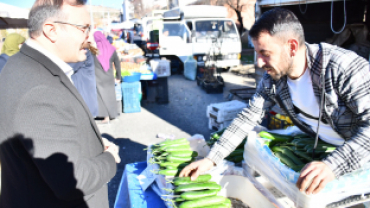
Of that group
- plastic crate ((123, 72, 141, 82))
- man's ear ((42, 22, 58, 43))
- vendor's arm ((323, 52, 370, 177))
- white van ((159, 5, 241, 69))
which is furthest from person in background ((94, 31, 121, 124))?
white van ((159, 5, 241, 69))

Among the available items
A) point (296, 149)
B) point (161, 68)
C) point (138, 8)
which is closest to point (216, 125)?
point (161, 68)

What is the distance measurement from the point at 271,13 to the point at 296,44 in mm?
278

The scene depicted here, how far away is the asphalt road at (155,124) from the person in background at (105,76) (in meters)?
0.52

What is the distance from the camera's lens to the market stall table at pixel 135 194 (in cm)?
192

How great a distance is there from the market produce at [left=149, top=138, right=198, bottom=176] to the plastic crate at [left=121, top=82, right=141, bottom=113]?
4.81 meters

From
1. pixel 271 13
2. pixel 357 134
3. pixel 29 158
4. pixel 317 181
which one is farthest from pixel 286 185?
pixel 29 158

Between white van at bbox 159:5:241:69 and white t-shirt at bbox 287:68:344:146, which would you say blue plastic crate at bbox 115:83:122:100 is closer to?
white van at bbox 159:5:241:69

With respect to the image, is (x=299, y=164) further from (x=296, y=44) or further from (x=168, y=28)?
(x=168, y=28)

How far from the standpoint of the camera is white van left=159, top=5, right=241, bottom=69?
1159cm

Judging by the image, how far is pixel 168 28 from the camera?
41.4 ft

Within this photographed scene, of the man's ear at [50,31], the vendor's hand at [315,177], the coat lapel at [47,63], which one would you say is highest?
the man's ear at [50,31]

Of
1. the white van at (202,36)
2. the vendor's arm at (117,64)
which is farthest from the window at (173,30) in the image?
the vendor's arm at (117,64)

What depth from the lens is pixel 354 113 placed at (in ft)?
5.37

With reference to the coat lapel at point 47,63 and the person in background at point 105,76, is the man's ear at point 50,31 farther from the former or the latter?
the person in background at point 105,76
